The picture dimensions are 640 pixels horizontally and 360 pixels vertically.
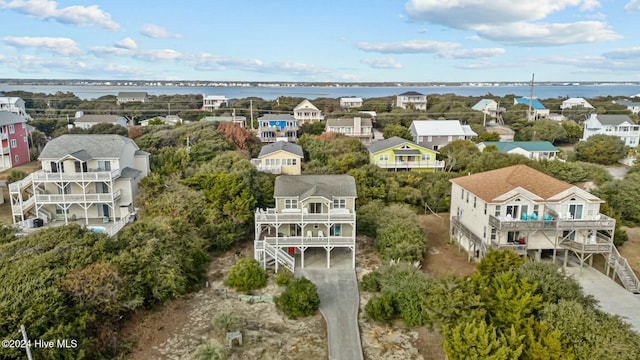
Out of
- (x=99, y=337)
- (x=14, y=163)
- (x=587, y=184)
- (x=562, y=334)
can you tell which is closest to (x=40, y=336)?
(x=99, y=337)

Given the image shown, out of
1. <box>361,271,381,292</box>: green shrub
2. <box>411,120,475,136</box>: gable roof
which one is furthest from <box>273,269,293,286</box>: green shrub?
<box>411,120,475,136</box>: gable roof

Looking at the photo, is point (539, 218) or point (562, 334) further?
point (539, 218)

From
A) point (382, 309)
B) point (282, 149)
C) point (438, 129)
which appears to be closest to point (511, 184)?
point (382, 309)

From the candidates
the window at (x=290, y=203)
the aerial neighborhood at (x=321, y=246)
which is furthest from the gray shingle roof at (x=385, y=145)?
the window at (x=290, y=203)

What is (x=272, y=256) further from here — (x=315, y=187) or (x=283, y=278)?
(x=315, y=187)

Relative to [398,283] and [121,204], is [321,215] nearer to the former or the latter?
[398,283]

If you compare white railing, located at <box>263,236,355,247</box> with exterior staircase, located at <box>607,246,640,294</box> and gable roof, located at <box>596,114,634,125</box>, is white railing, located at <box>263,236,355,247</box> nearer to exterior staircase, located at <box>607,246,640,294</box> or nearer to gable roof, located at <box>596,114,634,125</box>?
exterior staircase, located at <box>607,246,640,294</box>

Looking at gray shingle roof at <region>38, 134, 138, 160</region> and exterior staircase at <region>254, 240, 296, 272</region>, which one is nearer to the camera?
exterior staircase at <region>254, 240, 296, 272</region>
